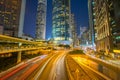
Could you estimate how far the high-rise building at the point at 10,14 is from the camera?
601 ft

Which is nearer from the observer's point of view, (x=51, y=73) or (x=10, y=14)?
(x=51, y=73)

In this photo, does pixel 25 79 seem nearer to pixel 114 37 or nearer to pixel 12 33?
pixel 114 37

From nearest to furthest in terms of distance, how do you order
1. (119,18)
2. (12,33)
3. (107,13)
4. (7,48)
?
(7,48)
(119,18)
(107,13)
(12,33)

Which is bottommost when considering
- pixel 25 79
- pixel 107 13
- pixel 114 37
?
pixel 25 79

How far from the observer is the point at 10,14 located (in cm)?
19138

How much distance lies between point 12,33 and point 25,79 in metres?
152

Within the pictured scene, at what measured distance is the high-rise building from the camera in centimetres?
18312

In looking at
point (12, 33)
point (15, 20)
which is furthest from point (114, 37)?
point (15, 20)

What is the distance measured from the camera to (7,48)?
144ft

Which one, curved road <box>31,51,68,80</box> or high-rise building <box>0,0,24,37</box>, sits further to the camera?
high-rise building <box>0,0,24,37</box>

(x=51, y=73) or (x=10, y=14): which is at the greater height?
(x=10, y=14)

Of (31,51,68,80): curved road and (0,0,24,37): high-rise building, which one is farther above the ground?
(0,0,24,37): high-rise building

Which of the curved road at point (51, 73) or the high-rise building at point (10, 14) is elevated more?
the high-rise building at point (10, 14)

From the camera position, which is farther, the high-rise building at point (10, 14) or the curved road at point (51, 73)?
the high-rise building at point (10, 14)
